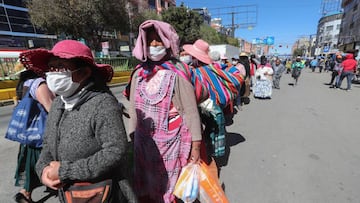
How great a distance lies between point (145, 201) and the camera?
1922 mm

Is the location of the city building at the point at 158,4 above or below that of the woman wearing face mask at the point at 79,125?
above

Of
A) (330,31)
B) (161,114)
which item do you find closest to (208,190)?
(161,114)

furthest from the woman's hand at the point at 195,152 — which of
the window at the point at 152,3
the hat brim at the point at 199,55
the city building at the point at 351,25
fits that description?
the city building at the point at 351,25

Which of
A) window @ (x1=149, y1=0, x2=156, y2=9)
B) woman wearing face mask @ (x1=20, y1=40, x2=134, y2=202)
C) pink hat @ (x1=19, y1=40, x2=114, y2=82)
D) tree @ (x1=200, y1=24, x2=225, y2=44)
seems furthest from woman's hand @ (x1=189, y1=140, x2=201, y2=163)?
window @ (x1=149, y1=0, x2=156, y2=9)

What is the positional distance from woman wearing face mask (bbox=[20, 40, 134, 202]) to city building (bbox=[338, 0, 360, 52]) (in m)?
41.1

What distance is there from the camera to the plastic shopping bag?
5.31 feet

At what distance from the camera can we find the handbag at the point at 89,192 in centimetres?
119

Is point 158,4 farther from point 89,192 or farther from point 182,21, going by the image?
point 89,192

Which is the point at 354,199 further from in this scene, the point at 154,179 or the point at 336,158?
the point at 154,179

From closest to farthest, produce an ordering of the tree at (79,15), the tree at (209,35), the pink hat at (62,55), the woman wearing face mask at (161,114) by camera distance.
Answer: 1. the pink hat at (62,55)
2. the woman wearing face mask at (161,114)
3. the tree at (79,15)
4. the tree at (209,35)

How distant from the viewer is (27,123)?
1.97m

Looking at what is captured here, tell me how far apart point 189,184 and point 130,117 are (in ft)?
2.54

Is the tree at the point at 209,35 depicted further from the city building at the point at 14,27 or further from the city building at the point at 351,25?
the city building at the point at 14,27

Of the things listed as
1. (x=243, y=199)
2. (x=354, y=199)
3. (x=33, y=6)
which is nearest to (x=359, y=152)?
(x=354, y=199)
